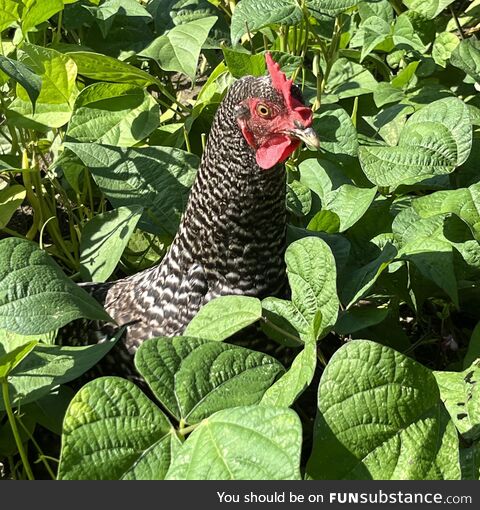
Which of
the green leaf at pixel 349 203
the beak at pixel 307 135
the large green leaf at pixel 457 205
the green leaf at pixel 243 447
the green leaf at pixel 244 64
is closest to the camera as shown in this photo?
the green leaf at pixel 243 447

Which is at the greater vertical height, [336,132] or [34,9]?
[34,9]

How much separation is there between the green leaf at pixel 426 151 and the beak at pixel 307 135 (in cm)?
28

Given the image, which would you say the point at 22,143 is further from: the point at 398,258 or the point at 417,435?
the point at 417,435

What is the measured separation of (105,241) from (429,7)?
1.12 meters

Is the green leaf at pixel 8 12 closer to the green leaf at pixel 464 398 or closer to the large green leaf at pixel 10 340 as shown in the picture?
the large green leaf at pixel 10 340

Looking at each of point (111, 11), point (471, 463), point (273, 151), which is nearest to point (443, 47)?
point (111, 11)

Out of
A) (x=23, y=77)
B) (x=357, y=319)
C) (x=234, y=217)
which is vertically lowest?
(x=357, y=319)

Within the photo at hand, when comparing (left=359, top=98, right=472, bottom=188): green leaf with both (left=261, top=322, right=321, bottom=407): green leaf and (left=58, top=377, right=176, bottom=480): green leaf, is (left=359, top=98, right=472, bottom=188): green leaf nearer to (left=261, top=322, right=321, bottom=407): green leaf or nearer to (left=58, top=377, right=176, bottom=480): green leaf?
(left=261, top=322, right=321, bottom=407): green leaf

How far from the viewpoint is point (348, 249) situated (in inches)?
80.6

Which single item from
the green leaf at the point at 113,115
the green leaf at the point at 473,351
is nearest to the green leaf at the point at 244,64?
the green leaf at the point at 113,115

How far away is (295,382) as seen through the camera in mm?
1506

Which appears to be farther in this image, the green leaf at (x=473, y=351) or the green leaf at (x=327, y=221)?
the green leaf at (x=327, y=221)

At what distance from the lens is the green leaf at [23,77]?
1882 millimetres

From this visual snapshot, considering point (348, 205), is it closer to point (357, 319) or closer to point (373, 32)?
point (357, 319)
